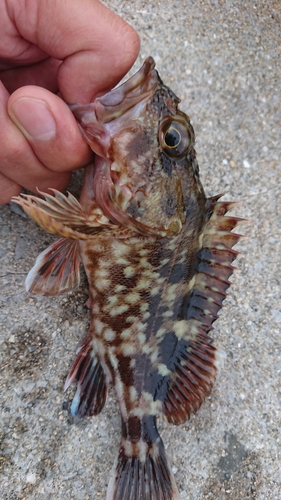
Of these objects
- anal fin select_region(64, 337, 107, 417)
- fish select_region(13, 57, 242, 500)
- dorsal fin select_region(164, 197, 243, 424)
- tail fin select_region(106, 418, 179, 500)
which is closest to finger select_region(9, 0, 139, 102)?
fish select_region(13, 57, 242, 500)

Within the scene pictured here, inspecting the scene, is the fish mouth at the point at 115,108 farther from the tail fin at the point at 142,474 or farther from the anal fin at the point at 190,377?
the tail fin at the point at 142,474

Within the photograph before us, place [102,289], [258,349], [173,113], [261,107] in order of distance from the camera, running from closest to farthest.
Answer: [173,113]
[102,289]
[258,349]
[261,107]

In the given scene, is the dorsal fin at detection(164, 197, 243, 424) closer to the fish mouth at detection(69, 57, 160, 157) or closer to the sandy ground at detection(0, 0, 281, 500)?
the sandy ground at detection(0, 0, 281, 500)

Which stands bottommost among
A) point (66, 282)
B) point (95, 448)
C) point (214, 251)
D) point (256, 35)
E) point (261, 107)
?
point (95, 448)

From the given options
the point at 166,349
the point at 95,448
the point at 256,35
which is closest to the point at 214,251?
the point at 166,349

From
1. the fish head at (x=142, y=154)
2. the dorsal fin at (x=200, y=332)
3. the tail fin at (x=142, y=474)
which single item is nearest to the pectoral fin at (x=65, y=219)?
the fish head at (x=142, y=154)

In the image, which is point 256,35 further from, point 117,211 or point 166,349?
point 166,349

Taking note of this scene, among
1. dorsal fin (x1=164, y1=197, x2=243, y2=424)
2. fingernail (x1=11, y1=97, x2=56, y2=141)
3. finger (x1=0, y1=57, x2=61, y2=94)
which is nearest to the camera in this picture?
fingernail (x1=11, y1=97, x2=56, y2=141)
